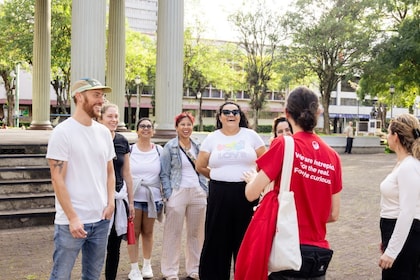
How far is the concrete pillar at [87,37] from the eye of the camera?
37.6ft

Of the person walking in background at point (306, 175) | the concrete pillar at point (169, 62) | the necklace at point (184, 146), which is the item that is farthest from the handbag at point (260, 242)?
the concrete pillar at point (169, 62)

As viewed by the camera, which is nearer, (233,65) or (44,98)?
(44,98)

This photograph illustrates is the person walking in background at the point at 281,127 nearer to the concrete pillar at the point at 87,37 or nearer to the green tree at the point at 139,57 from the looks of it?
the concrete pillar at the point at 87,37

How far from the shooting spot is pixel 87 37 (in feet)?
37.8

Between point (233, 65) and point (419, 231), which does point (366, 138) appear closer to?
point (233, 65)

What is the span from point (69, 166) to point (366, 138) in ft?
98.8

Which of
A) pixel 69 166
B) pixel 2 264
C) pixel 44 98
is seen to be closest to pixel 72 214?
pixel 69 166

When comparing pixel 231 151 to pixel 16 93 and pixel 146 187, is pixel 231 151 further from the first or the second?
pixel 16 93

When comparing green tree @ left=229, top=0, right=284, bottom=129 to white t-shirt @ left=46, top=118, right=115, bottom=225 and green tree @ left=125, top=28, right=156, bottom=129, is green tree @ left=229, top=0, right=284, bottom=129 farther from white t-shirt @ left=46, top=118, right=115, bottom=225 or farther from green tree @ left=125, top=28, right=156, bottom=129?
white t-shirt @ left=46, top=118, right=115, bottom=225

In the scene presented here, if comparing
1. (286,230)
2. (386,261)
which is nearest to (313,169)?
(286,230)

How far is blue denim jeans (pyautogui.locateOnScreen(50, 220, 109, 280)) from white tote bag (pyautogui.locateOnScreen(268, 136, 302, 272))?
1448mm

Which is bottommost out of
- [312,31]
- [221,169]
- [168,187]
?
[168,187]

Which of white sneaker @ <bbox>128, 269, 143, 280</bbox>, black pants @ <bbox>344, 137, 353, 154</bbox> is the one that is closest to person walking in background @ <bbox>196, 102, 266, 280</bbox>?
white sneaker @ <bbox>128, 269, 143, 280</bbox>

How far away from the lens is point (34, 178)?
934 centimetres
